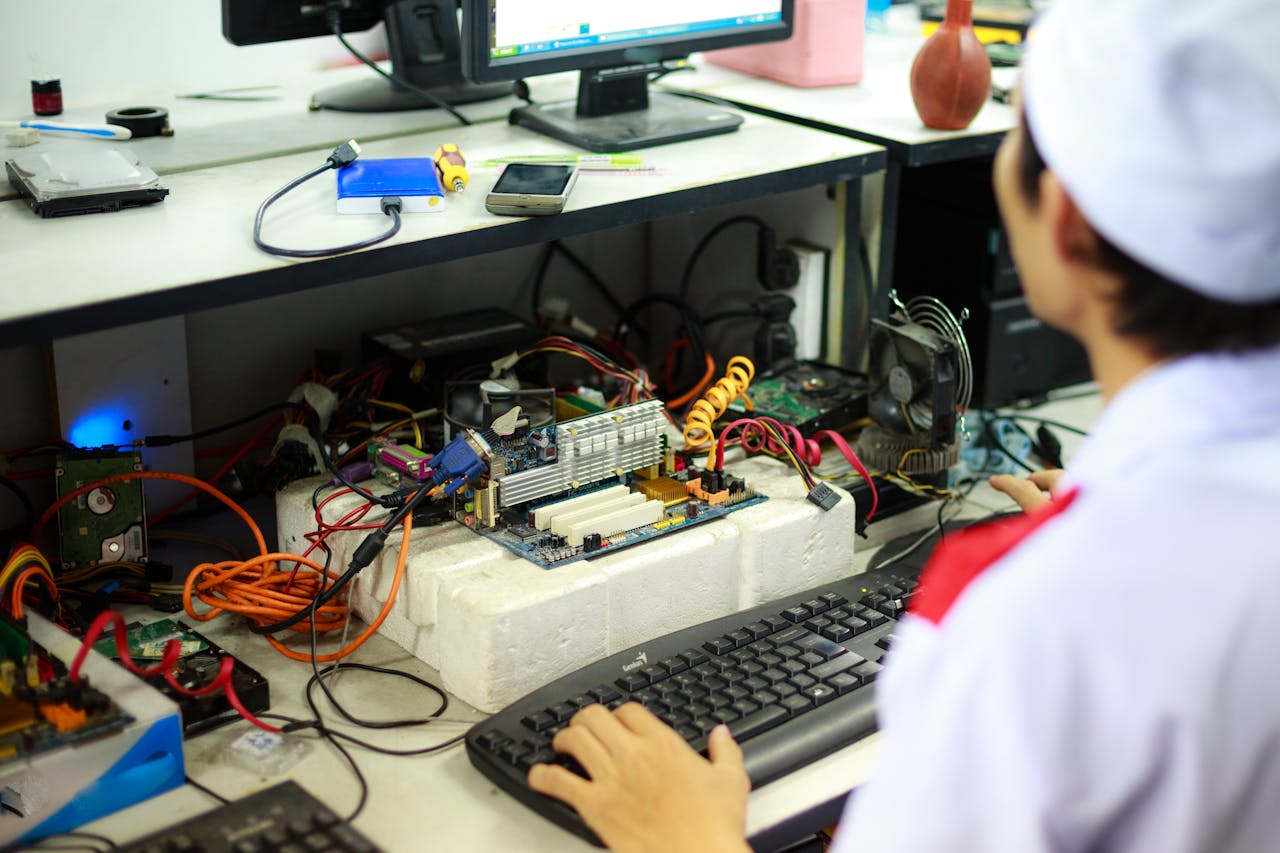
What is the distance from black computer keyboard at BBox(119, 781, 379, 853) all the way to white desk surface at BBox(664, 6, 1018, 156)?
1.01 m

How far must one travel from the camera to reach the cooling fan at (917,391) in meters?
1.51

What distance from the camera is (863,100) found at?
1.82 metres

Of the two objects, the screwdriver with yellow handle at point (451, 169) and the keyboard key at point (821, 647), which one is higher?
the screwdriver with yellow handle at point (451, 169)

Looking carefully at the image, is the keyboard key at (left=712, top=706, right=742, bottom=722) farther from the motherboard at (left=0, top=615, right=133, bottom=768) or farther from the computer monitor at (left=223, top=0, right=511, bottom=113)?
the computer monitor at (left=223, top=0, right=511, bottom=113)

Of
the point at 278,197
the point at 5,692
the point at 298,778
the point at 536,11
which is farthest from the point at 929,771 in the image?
the point at 536,11

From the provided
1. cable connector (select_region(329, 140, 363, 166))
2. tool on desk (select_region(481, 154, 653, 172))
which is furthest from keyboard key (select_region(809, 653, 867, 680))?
cable connector (select_region(329, 140, 363, 166))

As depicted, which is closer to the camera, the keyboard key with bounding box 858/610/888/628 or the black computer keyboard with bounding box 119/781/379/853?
the black computer keyboard with bounding box 119/781/379/853

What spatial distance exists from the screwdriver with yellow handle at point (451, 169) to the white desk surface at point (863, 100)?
50cm

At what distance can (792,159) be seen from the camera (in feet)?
5.06

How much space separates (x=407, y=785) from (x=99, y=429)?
2.18 ft

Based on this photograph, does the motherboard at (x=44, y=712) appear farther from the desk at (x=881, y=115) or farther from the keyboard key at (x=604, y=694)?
the desk at (x=881, y=115)

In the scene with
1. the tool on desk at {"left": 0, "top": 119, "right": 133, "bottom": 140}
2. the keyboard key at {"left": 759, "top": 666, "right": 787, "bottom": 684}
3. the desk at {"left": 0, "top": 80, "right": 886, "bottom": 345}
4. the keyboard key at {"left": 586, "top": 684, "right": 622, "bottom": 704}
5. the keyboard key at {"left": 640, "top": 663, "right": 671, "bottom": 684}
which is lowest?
the keyboard key at {"left": 759, "top": 666, "right": 787, "bottom": 684}

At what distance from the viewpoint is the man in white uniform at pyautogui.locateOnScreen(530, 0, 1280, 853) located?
632mm

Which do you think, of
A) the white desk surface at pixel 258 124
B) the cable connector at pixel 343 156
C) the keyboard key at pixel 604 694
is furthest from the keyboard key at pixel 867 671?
the white desk surface at pixel 258 124
